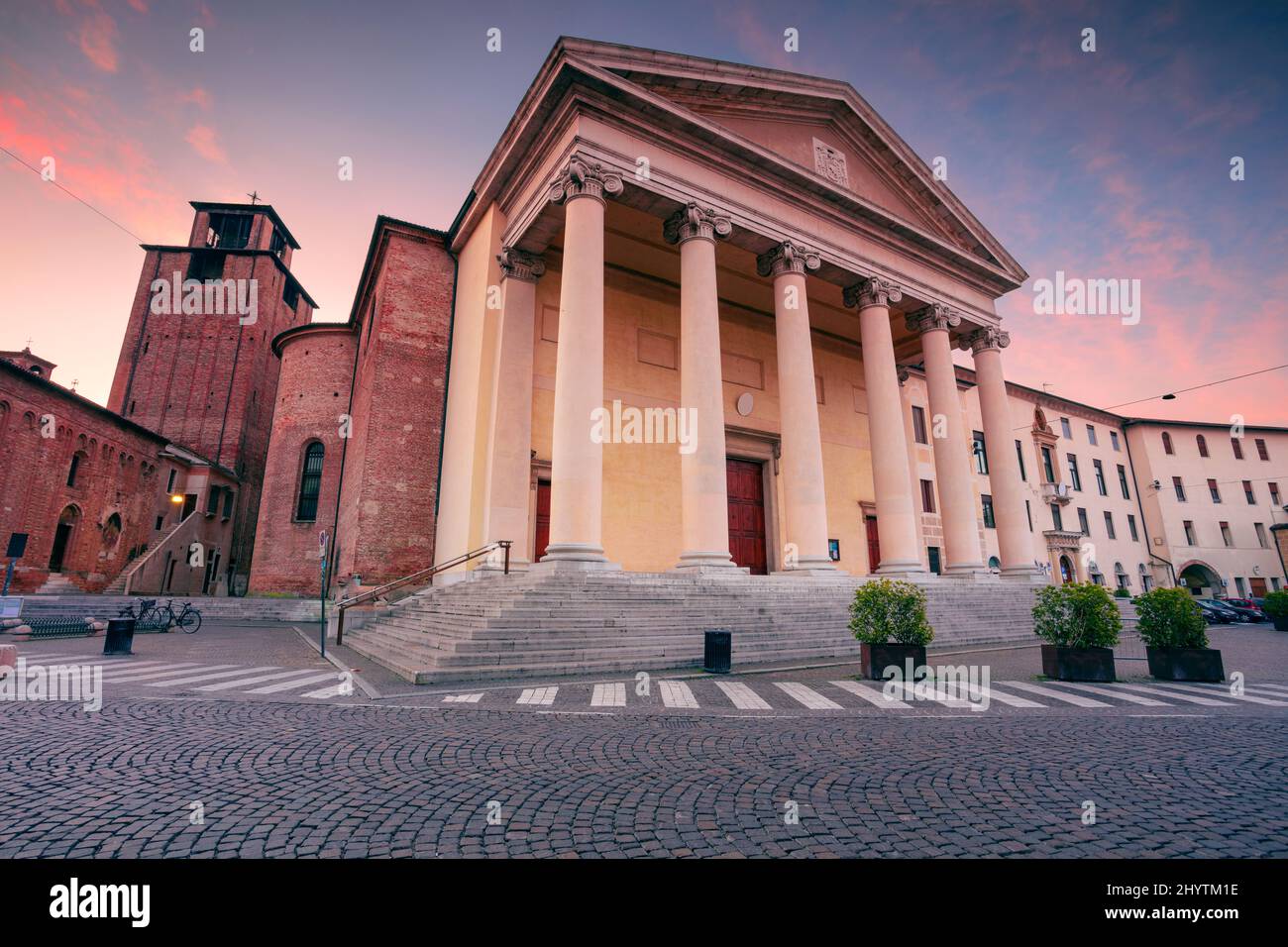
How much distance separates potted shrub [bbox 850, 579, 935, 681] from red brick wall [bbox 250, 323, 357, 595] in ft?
71.3

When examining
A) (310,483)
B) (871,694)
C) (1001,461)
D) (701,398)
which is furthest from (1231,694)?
(310,483)

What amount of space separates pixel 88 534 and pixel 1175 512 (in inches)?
2528

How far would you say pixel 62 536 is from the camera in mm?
25453

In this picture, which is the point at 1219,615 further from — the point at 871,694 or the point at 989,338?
the point at 871,694

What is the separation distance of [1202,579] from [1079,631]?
1801 inches

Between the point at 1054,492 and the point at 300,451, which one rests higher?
the point at 300,451

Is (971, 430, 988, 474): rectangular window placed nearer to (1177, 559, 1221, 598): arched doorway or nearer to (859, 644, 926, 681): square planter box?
(1177, 559, 1221, 598): arched doorway

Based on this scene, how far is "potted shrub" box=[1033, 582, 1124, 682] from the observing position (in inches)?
351

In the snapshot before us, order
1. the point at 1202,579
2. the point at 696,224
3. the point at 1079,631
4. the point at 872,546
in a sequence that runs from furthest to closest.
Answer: the point at 1202,579 < the point at 872,546 < the point at 696,224 < the point at 1079,631

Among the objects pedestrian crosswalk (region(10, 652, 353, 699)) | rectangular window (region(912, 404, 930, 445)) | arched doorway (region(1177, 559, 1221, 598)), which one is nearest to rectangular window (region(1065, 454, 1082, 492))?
arched doorway (region(1177, 559, 1221, 598))

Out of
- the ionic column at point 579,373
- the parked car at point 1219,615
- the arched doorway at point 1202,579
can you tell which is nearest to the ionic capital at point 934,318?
the ionic column at point 579,373

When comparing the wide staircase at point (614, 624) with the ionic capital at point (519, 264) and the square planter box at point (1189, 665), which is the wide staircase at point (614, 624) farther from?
the ionic capital at point (519, 264)

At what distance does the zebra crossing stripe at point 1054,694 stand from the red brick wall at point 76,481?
109 ft

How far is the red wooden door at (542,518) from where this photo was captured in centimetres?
1811
